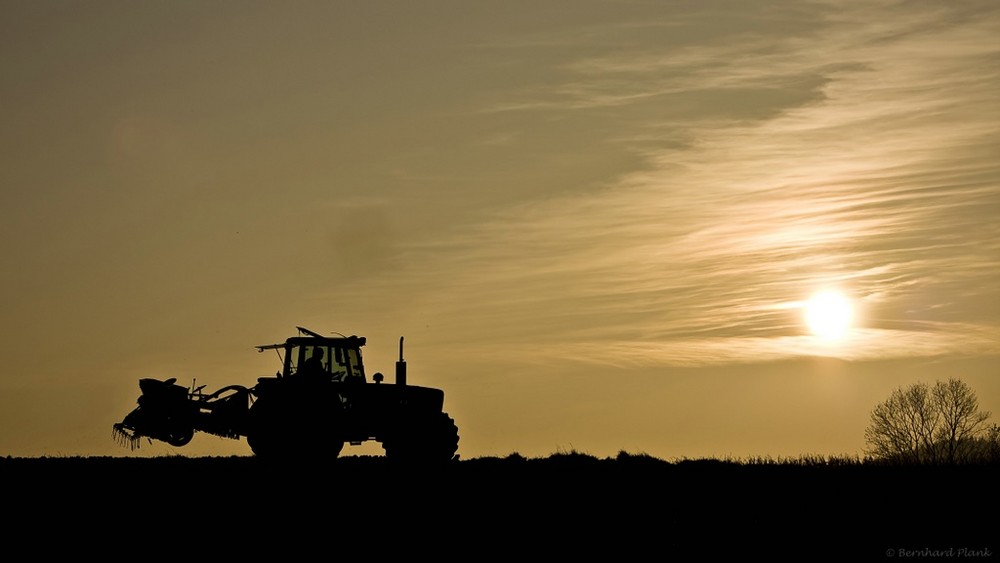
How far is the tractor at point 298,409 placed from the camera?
3381 centimetres

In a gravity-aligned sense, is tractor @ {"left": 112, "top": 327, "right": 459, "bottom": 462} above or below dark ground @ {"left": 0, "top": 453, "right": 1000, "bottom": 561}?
above

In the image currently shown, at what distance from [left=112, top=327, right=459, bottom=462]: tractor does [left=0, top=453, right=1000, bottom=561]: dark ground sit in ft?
5.31

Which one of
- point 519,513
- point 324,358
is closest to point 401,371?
point 324,358

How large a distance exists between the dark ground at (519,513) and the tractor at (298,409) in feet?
5.31

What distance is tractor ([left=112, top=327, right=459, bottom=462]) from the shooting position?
33.8 meters

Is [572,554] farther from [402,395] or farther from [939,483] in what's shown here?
[402,395]

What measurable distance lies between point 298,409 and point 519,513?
1198 cm

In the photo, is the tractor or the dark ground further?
the tractor

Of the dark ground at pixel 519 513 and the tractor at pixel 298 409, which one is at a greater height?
the tractor at pixel 298 409

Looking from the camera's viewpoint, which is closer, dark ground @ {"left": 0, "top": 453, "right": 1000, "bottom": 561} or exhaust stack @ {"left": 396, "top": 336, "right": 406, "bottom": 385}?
dark ground @ {"left": 0, "top": 453, "right": 1000, "bottom": 561}

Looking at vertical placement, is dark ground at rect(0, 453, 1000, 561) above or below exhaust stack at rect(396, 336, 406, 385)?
below

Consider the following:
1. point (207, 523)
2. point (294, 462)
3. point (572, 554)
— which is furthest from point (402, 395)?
point (572, 554)

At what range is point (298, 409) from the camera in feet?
111

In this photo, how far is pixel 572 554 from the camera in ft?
61.8
